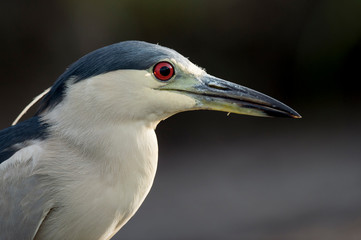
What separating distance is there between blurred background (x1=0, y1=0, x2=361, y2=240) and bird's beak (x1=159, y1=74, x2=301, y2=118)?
3.72 meters

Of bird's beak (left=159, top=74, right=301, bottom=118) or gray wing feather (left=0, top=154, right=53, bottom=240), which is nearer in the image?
gray wing feather (left=0, top=154, right=53, bottom=240)

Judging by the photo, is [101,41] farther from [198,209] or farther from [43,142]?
[43,142]

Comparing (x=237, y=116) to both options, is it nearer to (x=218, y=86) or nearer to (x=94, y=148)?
(x=218, y=86)

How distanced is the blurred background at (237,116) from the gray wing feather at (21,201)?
392 centimetres

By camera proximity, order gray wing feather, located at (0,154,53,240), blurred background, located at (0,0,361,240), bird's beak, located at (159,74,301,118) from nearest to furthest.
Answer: gray wing feather, located at (0,154,53,240) < bird's beak, located at (159,74,301,118) < blurred background, located at (0,0,361,240)

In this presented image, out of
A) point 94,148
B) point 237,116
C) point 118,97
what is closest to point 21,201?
point 94,148

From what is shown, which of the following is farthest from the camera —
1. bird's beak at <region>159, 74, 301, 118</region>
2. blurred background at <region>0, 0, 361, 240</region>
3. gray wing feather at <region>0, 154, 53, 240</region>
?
blurred background at <region>0, 0, 361, 240</region>

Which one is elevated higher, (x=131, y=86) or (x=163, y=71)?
(x=163, y=71)

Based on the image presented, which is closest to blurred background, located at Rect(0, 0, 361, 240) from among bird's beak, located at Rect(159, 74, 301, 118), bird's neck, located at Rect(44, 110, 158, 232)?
bird's beak, located at Rect(159, 74, 301, 118)

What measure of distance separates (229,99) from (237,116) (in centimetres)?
519

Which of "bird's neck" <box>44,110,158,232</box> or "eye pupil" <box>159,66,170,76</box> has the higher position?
"eye pupil" <box>159,66,170,76</box>

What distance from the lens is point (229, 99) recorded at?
2568 millimetres

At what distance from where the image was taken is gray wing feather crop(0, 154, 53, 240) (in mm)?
2391

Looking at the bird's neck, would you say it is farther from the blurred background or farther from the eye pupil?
the blurred background
